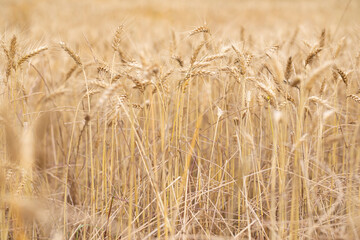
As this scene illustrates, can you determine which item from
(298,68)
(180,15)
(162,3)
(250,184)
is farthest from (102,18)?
(250,184)

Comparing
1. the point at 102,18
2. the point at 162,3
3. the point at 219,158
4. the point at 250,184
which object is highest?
the point at 162,3

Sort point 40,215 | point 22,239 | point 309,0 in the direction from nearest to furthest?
point 40,215 → point 22,239 → point 309,0

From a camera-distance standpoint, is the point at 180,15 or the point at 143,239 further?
the point at 180,15

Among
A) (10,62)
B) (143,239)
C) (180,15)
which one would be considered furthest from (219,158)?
(180,15)

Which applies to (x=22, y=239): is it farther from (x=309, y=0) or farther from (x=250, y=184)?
(x=309, y=0)

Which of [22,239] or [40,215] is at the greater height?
[40,215]

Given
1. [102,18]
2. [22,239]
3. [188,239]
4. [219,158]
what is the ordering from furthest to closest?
[102,18]
[219,158]
[188,239]
[22,239]

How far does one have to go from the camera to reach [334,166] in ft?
6.86

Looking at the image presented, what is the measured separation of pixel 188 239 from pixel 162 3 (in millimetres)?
18246

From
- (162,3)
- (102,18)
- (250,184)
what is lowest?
(250,184)

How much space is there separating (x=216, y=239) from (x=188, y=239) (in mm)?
231

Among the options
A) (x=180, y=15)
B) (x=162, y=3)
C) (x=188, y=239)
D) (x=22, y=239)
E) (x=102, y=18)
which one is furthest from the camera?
(x=162, y=3)

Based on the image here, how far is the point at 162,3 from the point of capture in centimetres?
1830

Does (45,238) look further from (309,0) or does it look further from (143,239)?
(309,0)
